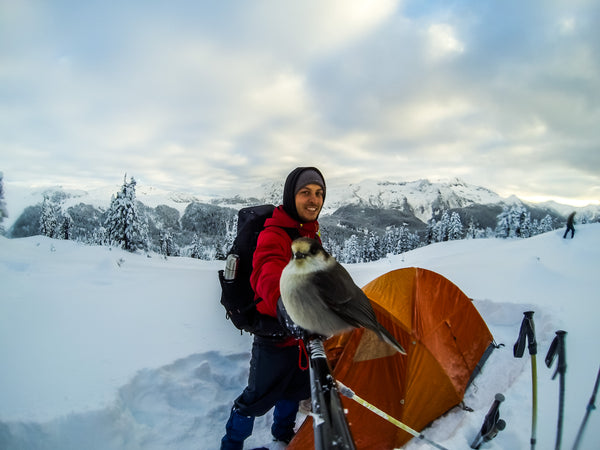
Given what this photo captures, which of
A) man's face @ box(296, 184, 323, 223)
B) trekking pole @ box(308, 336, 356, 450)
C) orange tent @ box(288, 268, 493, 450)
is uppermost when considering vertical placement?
man's face @ box(296, 184, 323, 223)

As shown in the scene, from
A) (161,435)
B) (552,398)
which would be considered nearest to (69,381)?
(161,435)

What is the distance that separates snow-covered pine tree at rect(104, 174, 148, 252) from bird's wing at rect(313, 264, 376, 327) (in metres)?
29.7

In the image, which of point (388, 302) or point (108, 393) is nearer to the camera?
point (108, 393)

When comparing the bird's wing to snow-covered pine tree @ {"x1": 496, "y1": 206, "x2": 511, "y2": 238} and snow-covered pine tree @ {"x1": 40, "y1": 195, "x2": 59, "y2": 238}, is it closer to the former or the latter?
snow-covered pine tree @ {"x1": 496, "y1": 206, "x2": 511, "y2": 238}

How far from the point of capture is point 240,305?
2846 mm

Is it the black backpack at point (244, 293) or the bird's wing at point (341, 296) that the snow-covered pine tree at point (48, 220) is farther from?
the bird's wing at point (341, 296)

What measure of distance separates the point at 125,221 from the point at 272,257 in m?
30.2

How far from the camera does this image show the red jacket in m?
2.24

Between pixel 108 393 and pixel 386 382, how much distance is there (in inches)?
139

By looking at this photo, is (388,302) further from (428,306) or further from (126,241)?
(126,241)

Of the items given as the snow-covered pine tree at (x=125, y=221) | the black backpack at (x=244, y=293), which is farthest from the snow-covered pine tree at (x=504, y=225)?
the snow-covered pine tree at (x=125, y=221)

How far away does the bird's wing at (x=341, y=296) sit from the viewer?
2068 millimetres

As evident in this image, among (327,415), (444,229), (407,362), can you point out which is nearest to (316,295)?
(327,415)

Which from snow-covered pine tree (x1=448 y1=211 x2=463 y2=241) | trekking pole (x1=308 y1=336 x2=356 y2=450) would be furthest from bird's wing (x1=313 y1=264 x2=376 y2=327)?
snow-covered pine tree (x1=448 y1=211 x2=463 y2=241)
